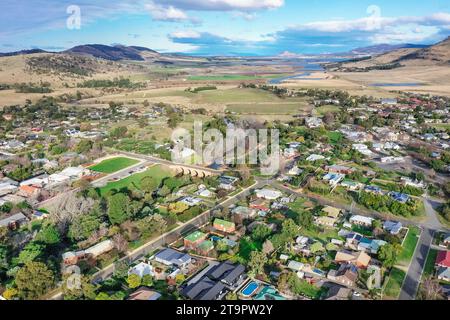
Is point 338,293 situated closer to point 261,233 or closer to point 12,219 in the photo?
point 261,233

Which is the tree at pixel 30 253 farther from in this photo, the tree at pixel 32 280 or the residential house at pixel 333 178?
the residential house at pixel 333 178

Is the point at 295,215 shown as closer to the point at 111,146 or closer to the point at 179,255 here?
the point at 179,255

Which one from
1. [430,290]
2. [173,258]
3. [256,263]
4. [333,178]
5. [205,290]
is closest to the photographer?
[430,290]

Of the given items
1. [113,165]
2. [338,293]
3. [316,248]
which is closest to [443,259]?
[316,248]

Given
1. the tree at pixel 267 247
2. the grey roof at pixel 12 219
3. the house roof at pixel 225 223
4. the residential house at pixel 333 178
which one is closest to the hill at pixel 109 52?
the residential house at pixel 333 178

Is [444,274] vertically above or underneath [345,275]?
underneath
